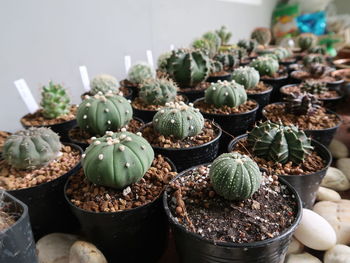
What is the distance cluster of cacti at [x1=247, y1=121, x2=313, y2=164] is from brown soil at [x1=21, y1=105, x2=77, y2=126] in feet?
4.85

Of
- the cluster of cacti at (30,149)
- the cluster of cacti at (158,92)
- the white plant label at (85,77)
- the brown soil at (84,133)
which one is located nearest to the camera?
the cluster of cacti at (30,149)

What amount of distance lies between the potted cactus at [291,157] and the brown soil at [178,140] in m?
0.31

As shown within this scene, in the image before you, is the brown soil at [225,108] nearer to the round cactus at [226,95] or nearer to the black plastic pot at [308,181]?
the round cactus at [226,95]

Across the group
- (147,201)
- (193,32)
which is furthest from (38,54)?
(193,32)

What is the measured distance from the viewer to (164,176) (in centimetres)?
149

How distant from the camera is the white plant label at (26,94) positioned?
2293 millimetres

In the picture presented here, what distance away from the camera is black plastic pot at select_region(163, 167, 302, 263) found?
1044mm

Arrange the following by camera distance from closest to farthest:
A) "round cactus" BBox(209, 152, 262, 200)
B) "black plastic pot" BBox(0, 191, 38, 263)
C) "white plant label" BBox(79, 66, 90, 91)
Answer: "black plastic pot" BBox(0, 191, 38, 263)
"round cactus" BBox(209, 152, 262, 200)
"white plant label" BBox(79, 66, 90, 91)

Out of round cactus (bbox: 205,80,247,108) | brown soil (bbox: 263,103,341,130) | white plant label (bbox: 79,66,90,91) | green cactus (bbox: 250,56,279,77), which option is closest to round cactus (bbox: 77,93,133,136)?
round cactus (bbox: 205,80,247,108)

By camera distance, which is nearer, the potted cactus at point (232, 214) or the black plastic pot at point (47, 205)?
the potted cactus at point (232, 214)

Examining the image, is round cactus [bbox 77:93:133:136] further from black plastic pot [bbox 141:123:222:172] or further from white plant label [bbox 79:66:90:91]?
white plant label [bbox 79:66:90:91]

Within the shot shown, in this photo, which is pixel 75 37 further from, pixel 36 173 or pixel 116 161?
pixel 116 161

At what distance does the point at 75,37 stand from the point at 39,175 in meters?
1.69

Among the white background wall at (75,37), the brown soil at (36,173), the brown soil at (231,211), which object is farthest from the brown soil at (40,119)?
the brown soil at (231,211)
